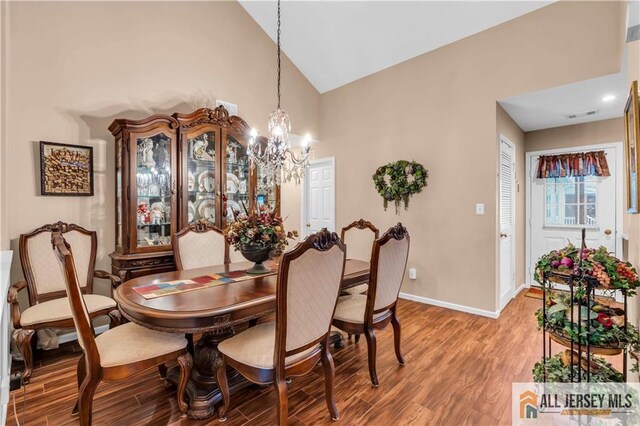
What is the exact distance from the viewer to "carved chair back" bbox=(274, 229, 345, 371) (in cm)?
146

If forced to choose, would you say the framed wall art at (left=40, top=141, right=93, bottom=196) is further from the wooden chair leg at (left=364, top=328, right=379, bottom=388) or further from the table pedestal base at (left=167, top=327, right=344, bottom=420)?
the wooden chair leg at (left=364, top=328, right=379, bottom=388)

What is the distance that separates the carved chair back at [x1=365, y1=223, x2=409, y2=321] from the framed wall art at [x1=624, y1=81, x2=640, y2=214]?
1.29 metres

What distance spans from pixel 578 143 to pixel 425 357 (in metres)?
3.85

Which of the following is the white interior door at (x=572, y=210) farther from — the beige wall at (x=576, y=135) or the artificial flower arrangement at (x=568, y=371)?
the artificial flower arrangement at (x=568, y=371)

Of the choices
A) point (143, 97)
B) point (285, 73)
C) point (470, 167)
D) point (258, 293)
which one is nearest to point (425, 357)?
point (258, 293)

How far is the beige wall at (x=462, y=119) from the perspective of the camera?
9.57 ft

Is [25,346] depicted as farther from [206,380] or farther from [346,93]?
[346,93]

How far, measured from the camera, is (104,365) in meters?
1.54

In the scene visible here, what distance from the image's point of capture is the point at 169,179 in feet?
10.4

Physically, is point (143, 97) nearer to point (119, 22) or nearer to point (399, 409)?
point (119, 22)

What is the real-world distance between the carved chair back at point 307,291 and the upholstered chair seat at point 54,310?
→ 6.04ft

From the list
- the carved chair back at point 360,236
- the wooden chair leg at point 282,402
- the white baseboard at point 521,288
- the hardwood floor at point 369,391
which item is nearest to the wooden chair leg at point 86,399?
the hardwood floor at point 369,391

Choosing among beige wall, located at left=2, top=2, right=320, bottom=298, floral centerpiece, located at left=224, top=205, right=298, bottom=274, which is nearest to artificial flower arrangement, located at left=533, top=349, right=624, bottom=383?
floral centerpiece, located at left=224, top=205, right=298, bottom=274

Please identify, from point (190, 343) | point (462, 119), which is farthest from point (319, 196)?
point (190, 343)
